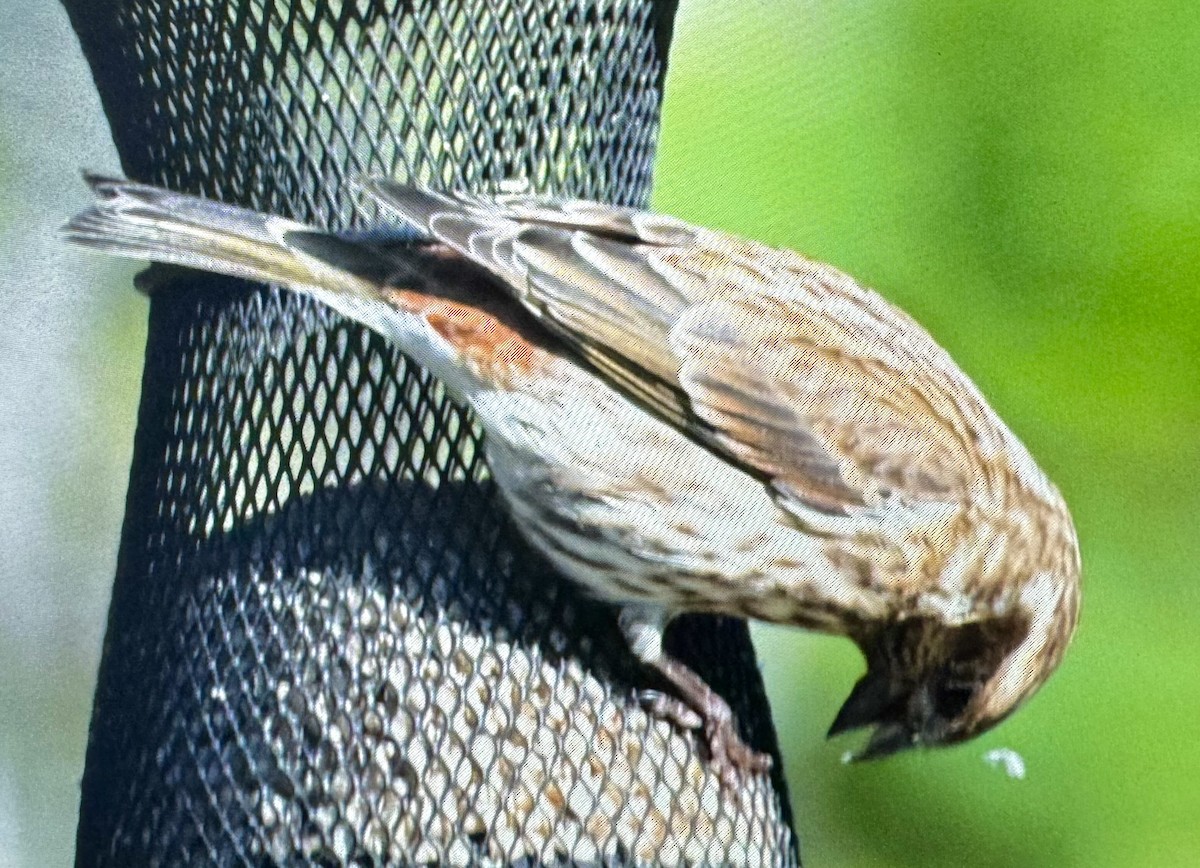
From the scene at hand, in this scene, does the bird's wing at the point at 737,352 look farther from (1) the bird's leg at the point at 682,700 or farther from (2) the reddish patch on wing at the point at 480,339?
(1) the bird's leg at the point at 682,700

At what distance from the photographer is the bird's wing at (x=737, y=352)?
187cm

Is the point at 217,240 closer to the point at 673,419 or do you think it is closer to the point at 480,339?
the point at 480,339

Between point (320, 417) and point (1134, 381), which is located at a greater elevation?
point (1134, 381)

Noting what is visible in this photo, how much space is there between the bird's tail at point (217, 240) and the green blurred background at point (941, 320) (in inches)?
4.0

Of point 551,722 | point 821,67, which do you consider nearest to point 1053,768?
point 551,722

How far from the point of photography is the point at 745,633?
2.23 m

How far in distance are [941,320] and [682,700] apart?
0.74m

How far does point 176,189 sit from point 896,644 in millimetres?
1232

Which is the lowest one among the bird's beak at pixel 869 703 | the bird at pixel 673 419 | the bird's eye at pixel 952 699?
the bird's beak at pixel 869 703

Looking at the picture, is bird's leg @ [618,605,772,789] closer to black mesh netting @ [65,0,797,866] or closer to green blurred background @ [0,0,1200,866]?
black mesh netting @ [65,0,797,866]

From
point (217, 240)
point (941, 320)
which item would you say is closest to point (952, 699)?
point (941, 320)

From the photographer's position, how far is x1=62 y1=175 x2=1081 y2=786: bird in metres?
1.86

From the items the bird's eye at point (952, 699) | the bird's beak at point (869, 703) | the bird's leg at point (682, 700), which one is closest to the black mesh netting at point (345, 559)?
the bird's leg at point (682, 700)

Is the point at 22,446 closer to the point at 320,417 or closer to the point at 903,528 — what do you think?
the point at 320,417
